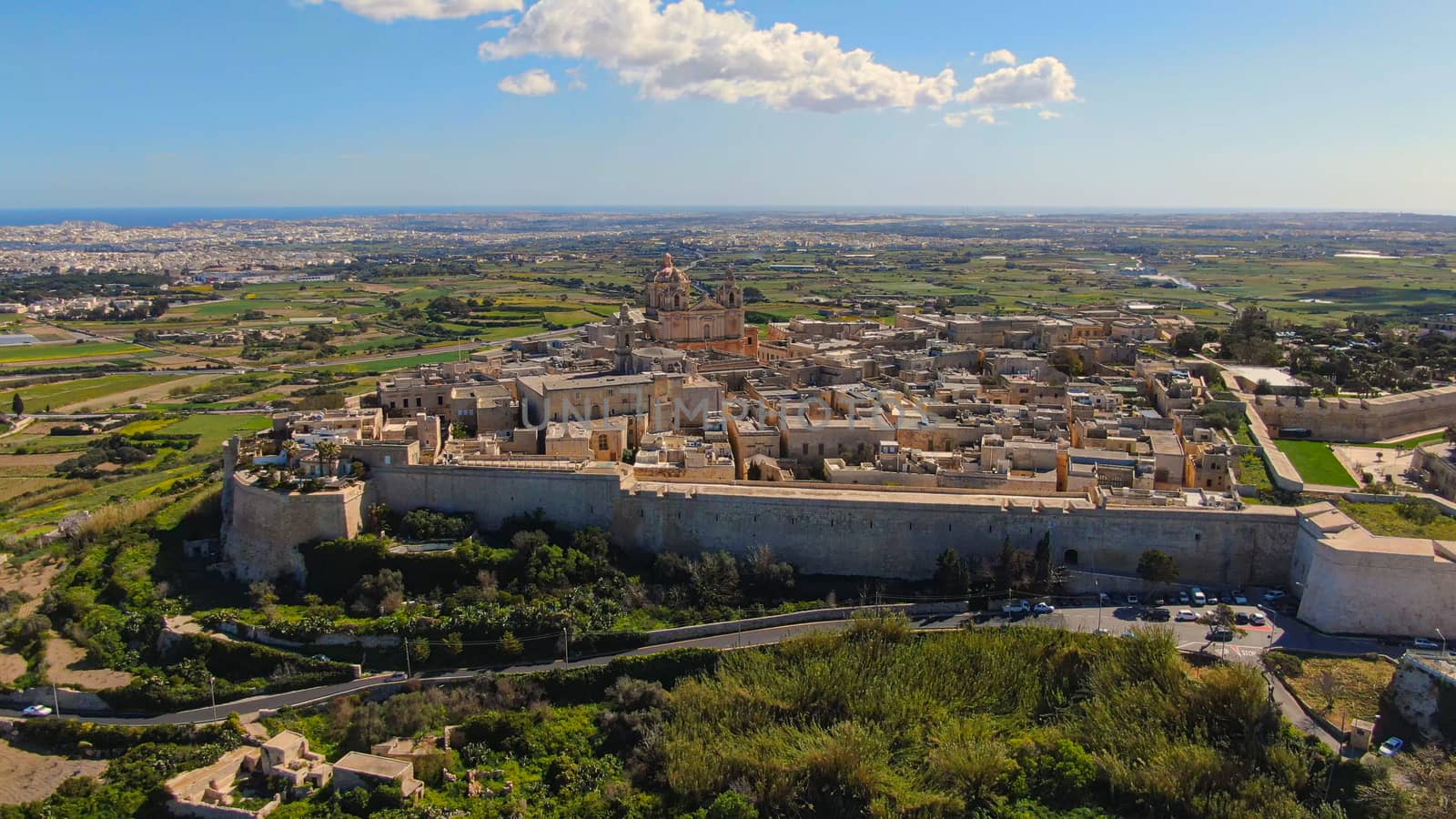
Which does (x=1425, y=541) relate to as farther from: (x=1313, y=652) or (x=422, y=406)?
(x=422, y=406)

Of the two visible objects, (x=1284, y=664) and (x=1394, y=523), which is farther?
(x=1394, y=523)

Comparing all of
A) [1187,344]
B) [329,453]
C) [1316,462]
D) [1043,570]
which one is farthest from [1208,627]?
[1187,344]

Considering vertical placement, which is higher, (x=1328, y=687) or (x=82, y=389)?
(x=1328, y=687)

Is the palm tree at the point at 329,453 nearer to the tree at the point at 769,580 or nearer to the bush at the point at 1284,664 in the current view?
the tree at the point at 769,580

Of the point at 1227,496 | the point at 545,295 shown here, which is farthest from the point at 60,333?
the point at 1227,496

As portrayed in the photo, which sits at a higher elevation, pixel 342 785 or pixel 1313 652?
pixel 1313 652

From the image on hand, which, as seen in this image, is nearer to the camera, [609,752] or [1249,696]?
[1249,696]

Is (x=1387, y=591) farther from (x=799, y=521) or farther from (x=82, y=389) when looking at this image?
(x=82, y=389)
